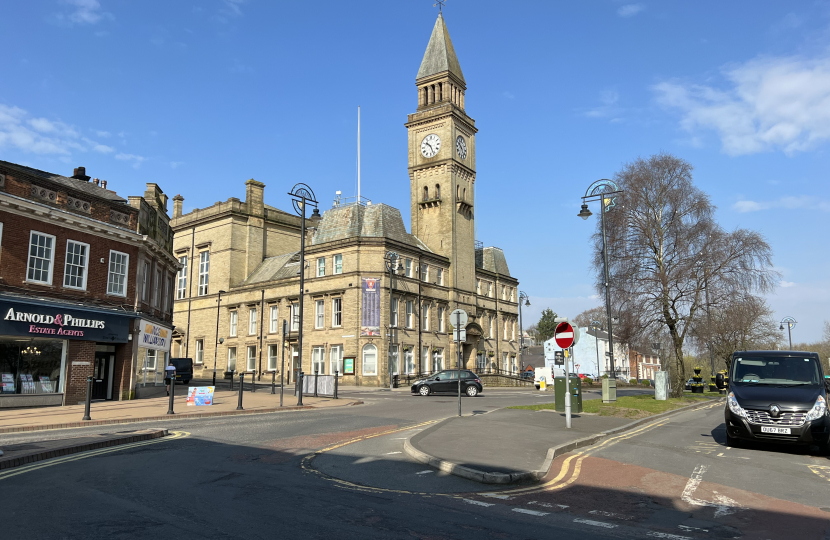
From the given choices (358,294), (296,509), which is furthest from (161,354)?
(296,509)

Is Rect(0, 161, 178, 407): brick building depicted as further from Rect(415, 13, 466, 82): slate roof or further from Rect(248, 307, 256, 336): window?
Rect(415, 13, 466, 82): slate roof

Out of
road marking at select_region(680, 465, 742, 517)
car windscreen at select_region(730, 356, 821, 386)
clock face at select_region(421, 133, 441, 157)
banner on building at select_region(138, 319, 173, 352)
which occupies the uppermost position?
clock face at select_region(421, 133, 441, 157)

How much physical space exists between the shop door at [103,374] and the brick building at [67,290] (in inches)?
1.5

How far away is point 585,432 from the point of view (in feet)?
46.0

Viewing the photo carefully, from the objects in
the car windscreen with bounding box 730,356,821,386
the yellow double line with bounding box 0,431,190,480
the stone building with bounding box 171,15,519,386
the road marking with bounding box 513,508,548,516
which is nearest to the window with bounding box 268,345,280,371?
the stone building with bounding box 171,15,519,386

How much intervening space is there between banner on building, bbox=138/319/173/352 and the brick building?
11 cm

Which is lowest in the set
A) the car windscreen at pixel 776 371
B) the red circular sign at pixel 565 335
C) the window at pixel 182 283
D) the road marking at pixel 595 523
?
the road marking at pixel 595 523

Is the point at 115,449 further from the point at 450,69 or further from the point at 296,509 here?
the point at 450,69

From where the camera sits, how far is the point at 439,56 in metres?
56.5

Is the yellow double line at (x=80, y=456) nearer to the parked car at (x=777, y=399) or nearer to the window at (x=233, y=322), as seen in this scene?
the parked car at (x=777, y=399)

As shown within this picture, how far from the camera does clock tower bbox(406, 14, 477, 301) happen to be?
54.2m

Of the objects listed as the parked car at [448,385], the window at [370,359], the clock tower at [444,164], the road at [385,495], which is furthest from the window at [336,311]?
the road at [385,495]

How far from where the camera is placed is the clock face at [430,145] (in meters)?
54.8

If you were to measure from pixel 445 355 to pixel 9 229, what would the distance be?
126ft
